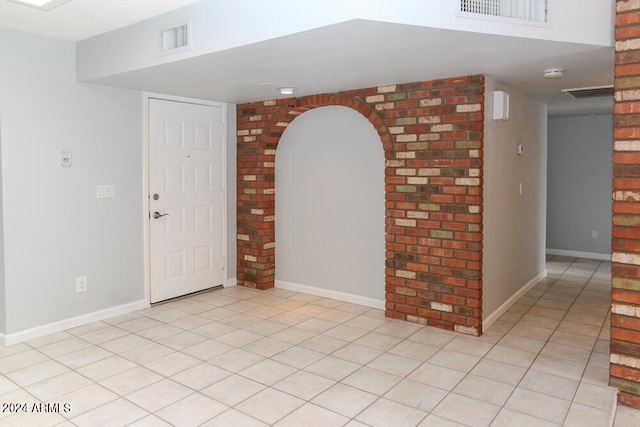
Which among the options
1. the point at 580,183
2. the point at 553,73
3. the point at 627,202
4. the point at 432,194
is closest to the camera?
the point at 627,202

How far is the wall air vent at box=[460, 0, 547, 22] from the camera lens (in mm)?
A: 2492

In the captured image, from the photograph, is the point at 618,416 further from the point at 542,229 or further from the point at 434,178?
the point at 542,229

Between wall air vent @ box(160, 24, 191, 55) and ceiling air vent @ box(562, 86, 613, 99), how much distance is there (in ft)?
11.3

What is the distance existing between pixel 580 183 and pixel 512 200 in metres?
3.26

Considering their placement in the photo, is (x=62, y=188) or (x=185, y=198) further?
(x=185, y=198)

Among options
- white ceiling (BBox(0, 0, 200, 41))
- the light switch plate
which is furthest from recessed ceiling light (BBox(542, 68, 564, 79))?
the light switch plate

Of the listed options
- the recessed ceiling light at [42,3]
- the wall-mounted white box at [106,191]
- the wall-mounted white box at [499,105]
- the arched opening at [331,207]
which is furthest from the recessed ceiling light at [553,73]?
the wall-mounted white box at [106,191]

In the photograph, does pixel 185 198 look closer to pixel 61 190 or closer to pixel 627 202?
pixel 61 190

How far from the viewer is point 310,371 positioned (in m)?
3.05

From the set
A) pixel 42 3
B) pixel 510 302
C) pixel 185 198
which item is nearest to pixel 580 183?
pixel 510 302

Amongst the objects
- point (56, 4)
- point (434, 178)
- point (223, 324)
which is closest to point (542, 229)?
point (434, 178)

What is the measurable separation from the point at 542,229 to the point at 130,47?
479 cm

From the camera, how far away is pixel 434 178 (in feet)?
12.5

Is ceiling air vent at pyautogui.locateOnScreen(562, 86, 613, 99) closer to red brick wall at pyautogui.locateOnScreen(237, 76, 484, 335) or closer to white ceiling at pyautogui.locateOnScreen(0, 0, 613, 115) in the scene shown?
white ceiling at pyautogui.locateOnScreen(0, 0, 613, 115)
